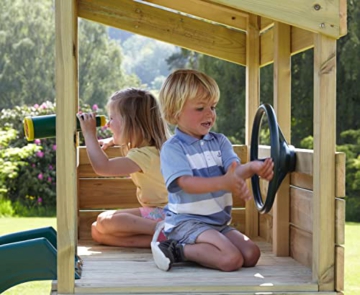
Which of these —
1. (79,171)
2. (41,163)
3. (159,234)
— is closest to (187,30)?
(79,171)

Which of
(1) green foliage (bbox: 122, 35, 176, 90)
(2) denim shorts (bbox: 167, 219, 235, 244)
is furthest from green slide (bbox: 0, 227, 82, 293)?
(1) green foliage (bbox: 122, 35, 176, 90)

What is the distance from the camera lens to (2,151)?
37.7 ft

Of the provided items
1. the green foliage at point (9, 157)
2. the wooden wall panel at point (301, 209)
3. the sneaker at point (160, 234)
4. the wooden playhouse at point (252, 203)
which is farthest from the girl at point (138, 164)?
the green foliage at point (9, 157)

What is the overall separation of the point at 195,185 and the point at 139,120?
3.43 ft

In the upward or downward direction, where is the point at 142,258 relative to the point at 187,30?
downward

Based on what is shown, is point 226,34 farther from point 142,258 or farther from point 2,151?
point 2,151

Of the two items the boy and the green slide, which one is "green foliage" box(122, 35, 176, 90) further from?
the green slide

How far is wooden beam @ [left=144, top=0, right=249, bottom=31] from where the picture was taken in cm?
472

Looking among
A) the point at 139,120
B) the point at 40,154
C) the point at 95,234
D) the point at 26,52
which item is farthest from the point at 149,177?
the point at 26,52

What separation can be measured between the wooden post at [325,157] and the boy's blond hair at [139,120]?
1300 mm

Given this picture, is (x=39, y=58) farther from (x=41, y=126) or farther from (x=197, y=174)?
(x=197, y=174)

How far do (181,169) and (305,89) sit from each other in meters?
11.2

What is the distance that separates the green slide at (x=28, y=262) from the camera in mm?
3385

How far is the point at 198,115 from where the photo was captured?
3.66m
